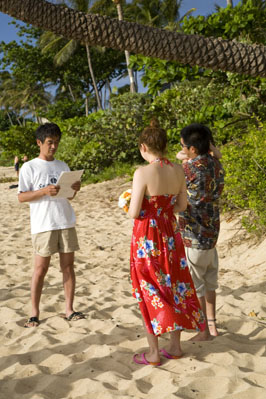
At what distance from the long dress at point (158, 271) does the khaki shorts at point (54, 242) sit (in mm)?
1093

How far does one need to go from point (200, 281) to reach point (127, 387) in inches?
39.8

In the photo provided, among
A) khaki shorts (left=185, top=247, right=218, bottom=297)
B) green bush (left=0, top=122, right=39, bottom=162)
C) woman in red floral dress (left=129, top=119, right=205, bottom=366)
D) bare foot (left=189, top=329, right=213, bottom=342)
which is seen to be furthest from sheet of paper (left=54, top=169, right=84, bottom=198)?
green bush (left=0, top=122, right=39, bottom=162)

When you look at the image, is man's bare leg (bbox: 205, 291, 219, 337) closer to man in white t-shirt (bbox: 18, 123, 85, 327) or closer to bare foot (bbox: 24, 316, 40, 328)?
man in white t-shirt (bbox: 18, 123, 85, 327)

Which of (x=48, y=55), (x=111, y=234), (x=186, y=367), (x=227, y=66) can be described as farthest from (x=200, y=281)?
(x=48, y=55)

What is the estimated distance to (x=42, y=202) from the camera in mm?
4090

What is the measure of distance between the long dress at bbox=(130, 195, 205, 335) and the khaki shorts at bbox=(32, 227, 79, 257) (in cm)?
109

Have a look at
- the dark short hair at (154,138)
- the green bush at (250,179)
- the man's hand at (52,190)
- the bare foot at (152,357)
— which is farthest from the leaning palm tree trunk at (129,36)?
the green bush at (250,179)

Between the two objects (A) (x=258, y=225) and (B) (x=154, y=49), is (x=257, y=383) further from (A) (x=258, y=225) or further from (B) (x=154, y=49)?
(A) (x=258, y=225)

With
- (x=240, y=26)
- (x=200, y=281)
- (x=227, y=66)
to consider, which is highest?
(x=240, y=26)

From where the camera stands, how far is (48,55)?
37.3 meters

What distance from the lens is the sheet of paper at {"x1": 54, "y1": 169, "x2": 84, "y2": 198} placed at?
12.8ft

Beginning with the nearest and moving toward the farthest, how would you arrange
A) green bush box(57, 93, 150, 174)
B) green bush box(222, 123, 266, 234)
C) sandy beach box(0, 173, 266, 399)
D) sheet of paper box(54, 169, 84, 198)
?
sandy beach box(0, 173, 266, 399) < sheet of paper box(54, 169, 84, 198) < green bush box(222, 123, 266, 234) < green bush box(57, 93, 150, 174)

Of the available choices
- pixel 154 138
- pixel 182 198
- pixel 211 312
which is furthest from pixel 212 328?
pixel 154 138

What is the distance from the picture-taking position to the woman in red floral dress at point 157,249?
311 cm
